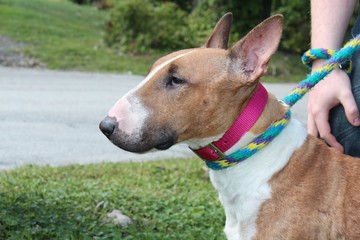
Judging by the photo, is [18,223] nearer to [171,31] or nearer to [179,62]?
[179,62]

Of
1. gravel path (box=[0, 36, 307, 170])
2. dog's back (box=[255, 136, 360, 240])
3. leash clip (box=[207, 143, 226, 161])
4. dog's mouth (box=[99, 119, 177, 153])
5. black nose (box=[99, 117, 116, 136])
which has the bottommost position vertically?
gravel path (box=[0, 36, 307, 170])

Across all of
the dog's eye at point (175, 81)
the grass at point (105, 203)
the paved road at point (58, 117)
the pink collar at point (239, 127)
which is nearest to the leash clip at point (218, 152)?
the pink collar at point (239, 127)

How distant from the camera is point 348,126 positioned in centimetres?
368

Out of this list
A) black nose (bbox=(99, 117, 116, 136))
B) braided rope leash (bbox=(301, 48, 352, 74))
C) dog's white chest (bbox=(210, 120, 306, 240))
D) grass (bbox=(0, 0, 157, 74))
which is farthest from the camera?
grass (bbox=(0, 0, 157, 74))

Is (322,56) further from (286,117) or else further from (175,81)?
(175,81)

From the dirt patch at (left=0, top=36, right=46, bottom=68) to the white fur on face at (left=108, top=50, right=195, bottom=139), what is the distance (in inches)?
434

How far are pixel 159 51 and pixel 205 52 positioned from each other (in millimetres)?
13262

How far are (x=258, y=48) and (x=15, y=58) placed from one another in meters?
A: 11.5

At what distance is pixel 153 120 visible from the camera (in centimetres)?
310

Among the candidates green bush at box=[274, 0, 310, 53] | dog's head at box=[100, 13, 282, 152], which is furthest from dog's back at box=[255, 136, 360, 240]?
green bush at box=[274, 0, 310, 53]

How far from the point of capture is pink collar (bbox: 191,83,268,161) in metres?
3.21

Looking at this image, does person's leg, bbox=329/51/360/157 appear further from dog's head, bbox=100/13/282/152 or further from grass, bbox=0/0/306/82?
grass, bbox=0/0/306/82

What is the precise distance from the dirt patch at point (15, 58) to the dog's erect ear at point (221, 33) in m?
10.5

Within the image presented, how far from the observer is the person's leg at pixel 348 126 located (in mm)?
3652
